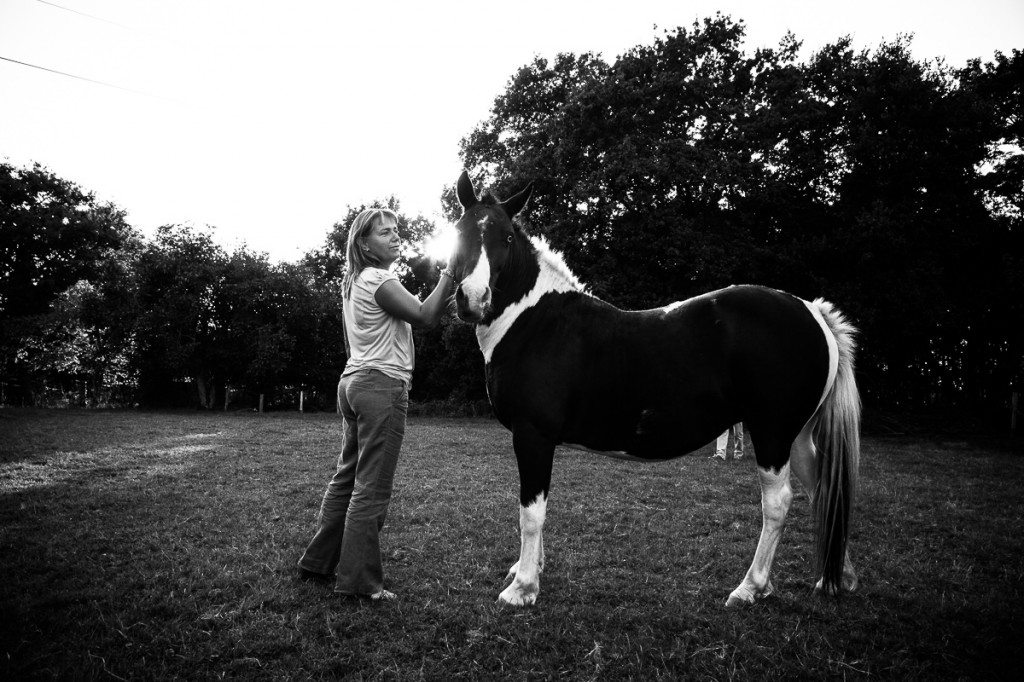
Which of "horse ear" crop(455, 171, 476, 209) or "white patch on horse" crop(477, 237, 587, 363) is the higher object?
"horse ear" crop(455, 171, 476, 209)

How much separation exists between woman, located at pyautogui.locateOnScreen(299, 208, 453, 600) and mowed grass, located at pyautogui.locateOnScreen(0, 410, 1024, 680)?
350 mm

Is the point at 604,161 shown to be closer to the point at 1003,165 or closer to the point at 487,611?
the point at 1003,165

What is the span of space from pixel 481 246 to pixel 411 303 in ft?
2.09

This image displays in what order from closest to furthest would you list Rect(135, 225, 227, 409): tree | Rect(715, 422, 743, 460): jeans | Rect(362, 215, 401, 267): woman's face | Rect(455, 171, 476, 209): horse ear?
1. Rect(362, 215, 401, 267): woman's face
2. Rect(455, 171, 476, 209): horse ear
3. Rect(715, 422, 743, 460): jeans
4. Rect(135, 225, 227, 409): tree

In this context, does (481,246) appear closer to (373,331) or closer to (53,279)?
(373,331)

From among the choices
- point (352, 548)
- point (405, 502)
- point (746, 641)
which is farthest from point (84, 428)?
point (746, 641)

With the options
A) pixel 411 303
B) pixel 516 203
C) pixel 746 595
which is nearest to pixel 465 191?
pixel 516 203

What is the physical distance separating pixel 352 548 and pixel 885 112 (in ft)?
73.6

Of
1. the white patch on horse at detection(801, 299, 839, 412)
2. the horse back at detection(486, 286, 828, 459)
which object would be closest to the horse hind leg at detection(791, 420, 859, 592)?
the white patch on horse at detection(801, 299, 839, 412)

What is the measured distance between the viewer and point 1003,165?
59.6 ft

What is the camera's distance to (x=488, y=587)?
3830 millimetres

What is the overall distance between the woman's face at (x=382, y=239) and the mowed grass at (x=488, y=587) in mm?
2459

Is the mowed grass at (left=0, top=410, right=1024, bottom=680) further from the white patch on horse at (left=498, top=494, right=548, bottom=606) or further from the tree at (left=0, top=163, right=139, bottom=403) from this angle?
the tree at (left=0, top=163, right=139, bottom=403)

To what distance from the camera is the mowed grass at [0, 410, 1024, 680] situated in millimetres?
2795
